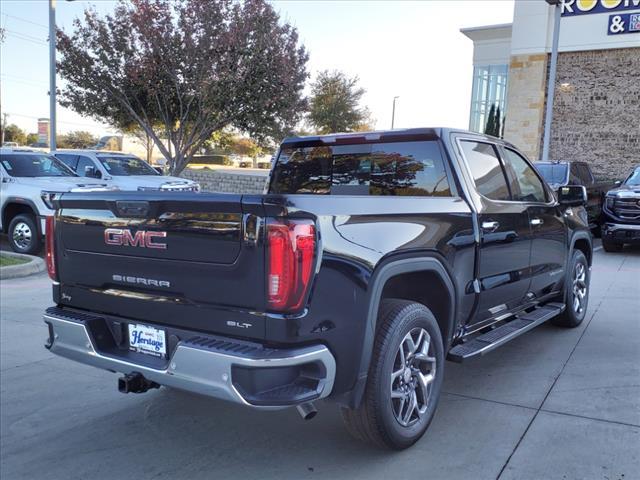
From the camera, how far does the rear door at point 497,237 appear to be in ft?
14.1

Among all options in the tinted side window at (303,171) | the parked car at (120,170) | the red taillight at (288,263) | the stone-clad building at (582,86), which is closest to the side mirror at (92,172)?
the parked car at (120,170)

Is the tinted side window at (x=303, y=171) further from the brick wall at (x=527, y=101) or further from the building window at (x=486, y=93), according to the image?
the building window at (x=486, y=93)

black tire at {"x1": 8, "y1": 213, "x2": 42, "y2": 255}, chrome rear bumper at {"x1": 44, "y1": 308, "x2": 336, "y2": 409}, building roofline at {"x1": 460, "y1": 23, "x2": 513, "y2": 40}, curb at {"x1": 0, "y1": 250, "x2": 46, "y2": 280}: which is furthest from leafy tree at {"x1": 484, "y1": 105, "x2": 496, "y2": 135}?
chrome rear bumper at {"x1": 44, "y1": 308, "x2": 336, "y2": 409}

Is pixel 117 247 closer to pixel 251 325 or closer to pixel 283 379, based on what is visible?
pixel 251 325

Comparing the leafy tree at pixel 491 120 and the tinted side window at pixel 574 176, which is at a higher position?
the leafy tree at pixel 491 120

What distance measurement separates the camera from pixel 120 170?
560 inches

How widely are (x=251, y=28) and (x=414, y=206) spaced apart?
52.3ft

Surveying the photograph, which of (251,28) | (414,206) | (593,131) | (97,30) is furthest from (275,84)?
(414,206)

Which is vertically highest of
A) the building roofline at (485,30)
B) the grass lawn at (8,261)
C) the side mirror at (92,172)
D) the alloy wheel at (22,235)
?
the building roofline at (485,30)

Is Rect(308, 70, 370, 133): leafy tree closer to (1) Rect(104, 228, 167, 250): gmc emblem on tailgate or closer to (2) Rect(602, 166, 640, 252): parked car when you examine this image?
(2) Rect(602, 166, 640, 252): parked car

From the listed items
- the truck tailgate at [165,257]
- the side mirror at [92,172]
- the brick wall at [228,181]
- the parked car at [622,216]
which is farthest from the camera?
the brick wall at [228,181]

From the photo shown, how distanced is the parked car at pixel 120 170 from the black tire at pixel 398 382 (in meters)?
10.2

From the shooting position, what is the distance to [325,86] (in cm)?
3772

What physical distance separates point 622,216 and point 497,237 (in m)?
8.49
